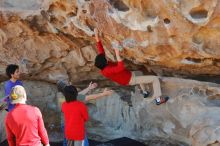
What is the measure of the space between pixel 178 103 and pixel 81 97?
1154 mm

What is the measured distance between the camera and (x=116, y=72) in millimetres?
5297

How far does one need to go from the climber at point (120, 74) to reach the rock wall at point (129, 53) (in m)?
0.11

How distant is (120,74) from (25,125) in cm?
169

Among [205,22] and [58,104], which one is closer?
[205,22]

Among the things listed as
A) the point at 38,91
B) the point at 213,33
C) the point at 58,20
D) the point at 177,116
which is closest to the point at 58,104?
the point at 38,91

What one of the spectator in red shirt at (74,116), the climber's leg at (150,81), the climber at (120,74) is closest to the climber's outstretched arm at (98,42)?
the climber at (120,74)

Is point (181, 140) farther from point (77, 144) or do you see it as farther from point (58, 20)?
point (58, 20)

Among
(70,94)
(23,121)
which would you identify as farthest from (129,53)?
(23,121)

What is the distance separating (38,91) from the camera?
6.89 metres

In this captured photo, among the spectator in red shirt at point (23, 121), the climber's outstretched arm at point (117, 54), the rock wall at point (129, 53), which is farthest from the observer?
the climber's outstretched arm at point (117, 54)

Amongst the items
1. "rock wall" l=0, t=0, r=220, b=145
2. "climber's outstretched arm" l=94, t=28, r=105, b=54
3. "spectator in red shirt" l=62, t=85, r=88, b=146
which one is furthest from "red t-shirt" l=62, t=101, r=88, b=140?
"rock wall" l=0, t=0, r=220, b=145

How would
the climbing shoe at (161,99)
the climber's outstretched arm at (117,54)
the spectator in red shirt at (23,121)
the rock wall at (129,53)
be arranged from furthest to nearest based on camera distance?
the climbing shoe at (161,99)
the climber's outstretched arm at (117,54)
the rock wall at (129,53)
the spectator in red shirt at (23,121)

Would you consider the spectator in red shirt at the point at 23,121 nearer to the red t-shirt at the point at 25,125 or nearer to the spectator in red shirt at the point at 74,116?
the red t-shirt at the point at 25,125

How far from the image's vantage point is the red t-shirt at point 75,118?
486cm
